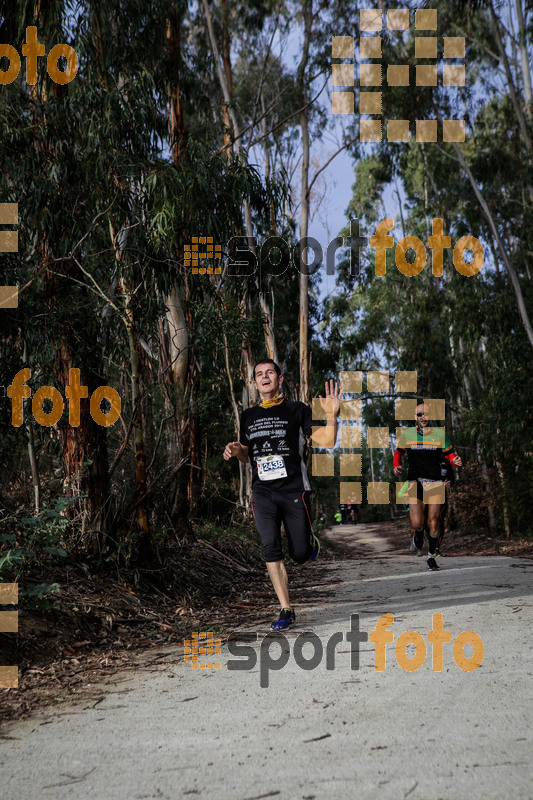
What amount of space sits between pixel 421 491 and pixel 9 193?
5389mm

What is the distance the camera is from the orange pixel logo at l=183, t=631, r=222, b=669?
14.4ft

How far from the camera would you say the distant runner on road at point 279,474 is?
5.45 metres

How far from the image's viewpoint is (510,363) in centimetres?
1459

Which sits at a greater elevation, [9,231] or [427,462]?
[9,231]

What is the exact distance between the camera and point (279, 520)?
5586 millimetres

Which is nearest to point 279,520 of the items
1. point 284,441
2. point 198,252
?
point 284,441

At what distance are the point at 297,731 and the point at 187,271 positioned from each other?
19.1 feet

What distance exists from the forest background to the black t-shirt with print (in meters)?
1.32

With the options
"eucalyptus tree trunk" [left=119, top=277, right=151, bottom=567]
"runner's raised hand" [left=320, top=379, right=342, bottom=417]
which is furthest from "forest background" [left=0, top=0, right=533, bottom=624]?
"runner's raised hand" [left=320, top=379, right=342, bottom=417]

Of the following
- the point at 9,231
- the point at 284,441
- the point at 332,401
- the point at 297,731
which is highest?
the point at 9,231

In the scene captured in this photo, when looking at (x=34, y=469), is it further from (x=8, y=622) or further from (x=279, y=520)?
(x=279, y=520)

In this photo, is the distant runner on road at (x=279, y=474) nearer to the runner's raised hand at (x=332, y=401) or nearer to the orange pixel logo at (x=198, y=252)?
the runner's raised hand at (x=332, y=401)

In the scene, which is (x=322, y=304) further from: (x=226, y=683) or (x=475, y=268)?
(x=226, y=683)

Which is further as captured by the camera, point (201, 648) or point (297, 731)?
point (201, 648)
